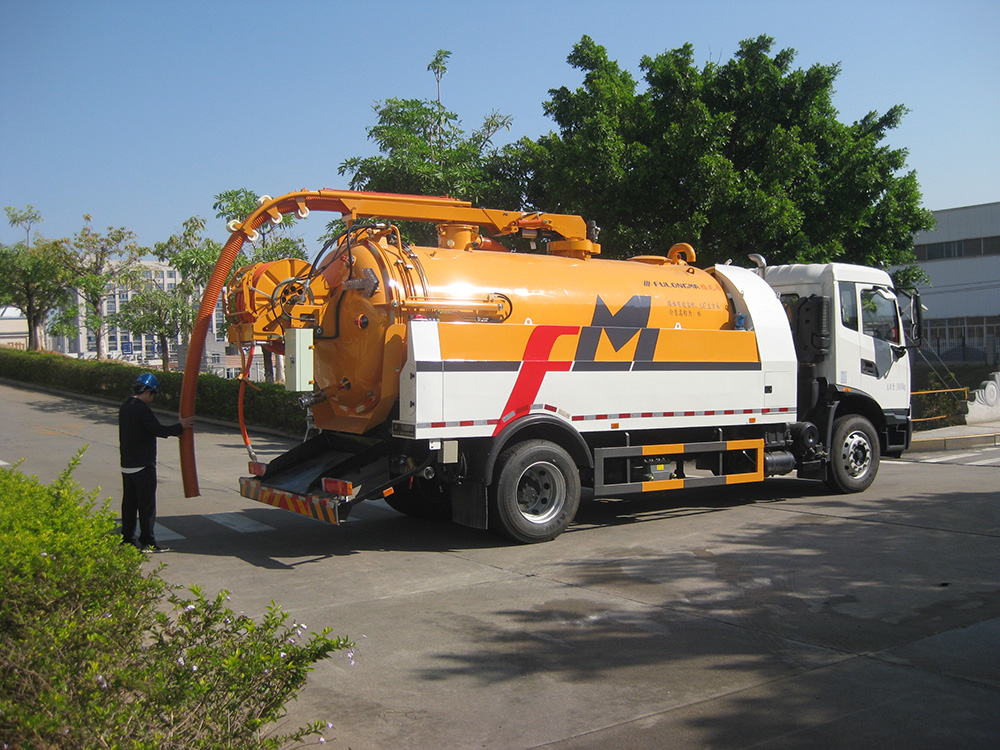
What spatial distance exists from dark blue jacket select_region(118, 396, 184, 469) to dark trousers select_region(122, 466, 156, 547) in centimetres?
12

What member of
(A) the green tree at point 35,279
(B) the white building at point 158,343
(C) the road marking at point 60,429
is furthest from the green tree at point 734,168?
(A) the green tree at point 35,279

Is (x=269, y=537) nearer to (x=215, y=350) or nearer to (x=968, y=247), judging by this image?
(x=968, y=247)

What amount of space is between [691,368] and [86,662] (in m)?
7.57

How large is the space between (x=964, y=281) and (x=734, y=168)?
105 ft

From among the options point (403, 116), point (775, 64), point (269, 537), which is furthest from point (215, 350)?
point (269, 537)

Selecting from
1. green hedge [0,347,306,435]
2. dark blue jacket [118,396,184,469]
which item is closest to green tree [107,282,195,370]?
green hedge [0,347,306,435]

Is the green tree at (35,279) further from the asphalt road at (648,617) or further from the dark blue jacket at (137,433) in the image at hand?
the dark blue jacket at (137,433)

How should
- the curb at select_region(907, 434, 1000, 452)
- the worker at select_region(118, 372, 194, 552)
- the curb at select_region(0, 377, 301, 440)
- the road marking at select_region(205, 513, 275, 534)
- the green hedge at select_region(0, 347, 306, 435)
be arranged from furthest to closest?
the curb at select_region(0, 377, 301, 440), the green hedge at select_region(0, 347, 306, 435), the curb at select_region(907, 434, 1000, 452), the road marking at select_region(205, 513, 275, 534), the worker at select_region(118, 372, 194, 552)

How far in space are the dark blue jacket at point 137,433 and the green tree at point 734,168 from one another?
10890 millimetres

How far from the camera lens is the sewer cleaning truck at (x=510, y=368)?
814 cm

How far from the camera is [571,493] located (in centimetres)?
870

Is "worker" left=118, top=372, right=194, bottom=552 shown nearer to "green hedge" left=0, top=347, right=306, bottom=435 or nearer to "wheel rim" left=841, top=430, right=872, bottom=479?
"wheel rim" left=841, top=430, right=872, bottom=479

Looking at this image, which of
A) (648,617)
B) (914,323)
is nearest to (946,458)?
(914,323)

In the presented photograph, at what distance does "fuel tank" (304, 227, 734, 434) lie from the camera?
8203 millimetres
